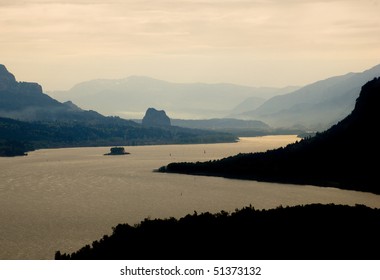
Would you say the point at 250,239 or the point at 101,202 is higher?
the point at 250,239

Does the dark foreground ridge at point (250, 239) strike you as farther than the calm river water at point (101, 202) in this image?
No

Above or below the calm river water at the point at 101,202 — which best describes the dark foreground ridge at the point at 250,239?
above

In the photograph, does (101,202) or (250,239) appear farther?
(101,202)

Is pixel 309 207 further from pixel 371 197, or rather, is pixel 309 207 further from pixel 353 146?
pixel 353 146

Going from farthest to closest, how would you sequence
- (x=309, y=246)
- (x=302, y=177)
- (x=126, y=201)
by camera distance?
1. (x=302, y=177)
2. (x=126, y=201)
3. (x=309, y=246)

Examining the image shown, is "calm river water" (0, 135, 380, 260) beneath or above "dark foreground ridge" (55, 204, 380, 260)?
beneath

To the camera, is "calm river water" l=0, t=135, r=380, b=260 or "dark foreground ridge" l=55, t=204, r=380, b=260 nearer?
"dark foreground ridge" l=55, t=204, r=380, b=260
